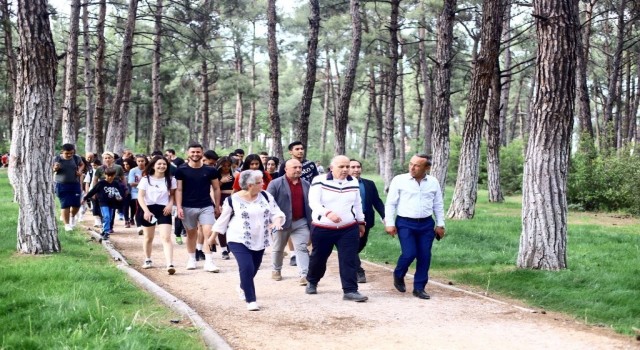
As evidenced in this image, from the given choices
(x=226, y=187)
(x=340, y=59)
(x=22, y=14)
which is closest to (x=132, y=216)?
(x=226, y=187)

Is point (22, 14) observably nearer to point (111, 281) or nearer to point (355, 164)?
point (111, 281)

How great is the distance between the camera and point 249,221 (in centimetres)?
754

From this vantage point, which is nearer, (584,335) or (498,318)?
(584,335)

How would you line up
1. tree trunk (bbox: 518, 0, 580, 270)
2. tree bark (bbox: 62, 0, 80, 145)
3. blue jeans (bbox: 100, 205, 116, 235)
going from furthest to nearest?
tree bark (bbox: 62, 0, 80, 145)
blue jeans (bbox: 100, 205, 116, 235)
tree trunk (bbox: 518, 0, 580, 270)

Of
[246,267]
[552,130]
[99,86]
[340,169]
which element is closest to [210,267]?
[246,267]

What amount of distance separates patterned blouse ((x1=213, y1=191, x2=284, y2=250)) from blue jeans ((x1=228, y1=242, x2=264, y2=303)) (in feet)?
0.20

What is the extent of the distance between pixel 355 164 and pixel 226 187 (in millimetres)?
3566

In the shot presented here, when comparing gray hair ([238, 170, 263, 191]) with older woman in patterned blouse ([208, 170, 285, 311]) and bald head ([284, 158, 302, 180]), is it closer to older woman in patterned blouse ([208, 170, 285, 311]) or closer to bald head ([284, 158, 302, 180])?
older woman in patterned blouse ([208, 170, 285, 311])

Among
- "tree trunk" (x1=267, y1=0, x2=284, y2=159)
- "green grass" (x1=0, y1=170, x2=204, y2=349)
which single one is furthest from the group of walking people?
"tree trunk" (x1=267, y1=0, x2=284, y2=159)

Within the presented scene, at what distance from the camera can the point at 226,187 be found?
1194 centimetres

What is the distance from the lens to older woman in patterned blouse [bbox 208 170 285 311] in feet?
24.3

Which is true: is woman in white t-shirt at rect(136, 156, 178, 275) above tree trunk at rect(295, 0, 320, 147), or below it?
below

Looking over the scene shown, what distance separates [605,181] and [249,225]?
57.4 ft

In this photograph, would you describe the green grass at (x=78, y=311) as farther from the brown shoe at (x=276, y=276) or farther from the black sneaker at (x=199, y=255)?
the brown shoe at (x=276, y=276)
